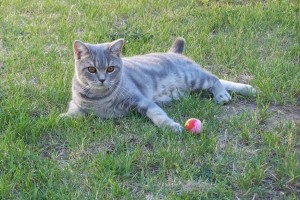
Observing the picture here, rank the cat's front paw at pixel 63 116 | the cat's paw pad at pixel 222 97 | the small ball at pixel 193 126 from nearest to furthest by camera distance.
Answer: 1. the small ball at pixel 193 126
2. the cat's front paw at pixel 63 116
3. the cat's paw pad at pixel 222 97

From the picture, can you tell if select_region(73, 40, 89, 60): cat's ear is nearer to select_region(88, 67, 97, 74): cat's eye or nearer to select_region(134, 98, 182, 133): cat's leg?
select_region(88, 67, 97, 74): cat's eye

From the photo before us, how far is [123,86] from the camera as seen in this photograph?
14.3ft

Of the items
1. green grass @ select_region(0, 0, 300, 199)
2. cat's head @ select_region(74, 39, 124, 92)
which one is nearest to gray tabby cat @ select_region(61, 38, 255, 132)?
cat's head @ select_region(74, 39, 124, 92)

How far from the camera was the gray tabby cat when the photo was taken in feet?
13.7

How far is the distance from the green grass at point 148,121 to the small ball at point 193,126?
64 mm

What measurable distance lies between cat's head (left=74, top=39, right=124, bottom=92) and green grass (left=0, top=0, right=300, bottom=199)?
31 cm

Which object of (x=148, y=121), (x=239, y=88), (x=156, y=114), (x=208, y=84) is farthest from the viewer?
(x=208, y=84)

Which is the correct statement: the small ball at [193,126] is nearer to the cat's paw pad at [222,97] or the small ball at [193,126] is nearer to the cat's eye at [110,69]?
the cat's paw pad at [222,97]

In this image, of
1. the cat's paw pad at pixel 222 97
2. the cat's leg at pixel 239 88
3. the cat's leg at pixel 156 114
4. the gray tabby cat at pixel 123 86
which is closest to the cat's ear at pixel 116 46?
the gray tabby cat at pixel 123 86

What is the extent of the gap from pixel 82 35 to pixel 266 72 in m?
2.24

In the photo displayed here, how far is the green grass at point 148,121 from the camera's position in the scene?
3.27 meters

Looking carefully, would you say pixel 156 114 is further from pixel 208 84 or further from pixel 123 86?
pixel 208 84

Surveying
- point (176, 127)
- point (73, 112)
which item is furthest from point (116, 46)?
point (176, 127)

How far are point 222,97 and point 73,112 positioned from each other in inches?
53.5
